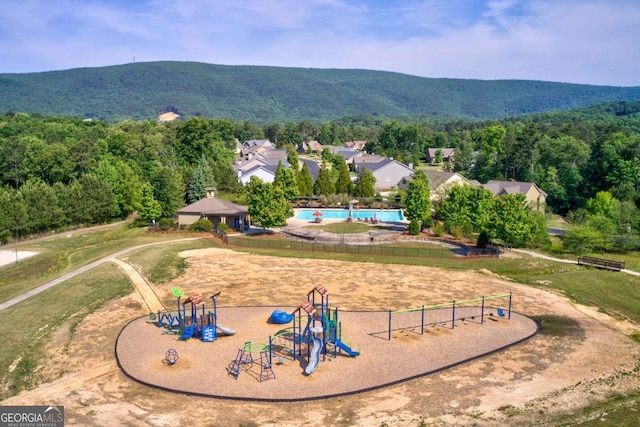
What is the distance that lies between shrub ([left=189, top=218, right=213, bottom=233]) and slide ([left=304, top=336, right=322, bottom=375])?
33.8 meters

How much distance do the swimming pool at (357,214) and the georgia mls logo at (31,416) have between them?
47.2 metres

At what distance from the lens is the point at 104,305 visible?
104 ft

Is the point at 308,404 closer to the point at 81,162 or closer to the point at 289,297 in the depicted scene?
the point at 289,297

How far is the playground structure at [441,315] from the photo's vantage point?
28.1 m

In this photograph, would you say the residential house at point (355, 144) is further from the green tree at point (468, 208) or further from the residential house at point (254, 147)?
the green tree at point (468, 208)

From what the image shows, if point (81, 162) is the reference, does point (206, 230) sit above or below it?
below

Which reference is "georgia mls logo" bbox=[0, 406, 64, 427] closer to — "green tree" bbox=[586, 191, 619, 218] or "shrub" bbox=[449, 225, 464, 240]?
"shrub" bbox=[449, 225, 464, 240]

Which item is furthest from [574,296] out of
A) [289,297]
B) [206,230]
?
[206,230]

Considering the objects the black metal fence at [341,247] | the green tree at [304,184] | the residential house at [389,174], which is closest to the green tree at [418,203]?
the black metal fence at [341,247]

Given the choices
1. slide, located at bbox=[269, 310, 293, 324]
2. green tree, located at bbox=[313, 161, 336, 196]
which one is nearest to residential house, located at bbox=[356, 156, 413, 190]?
green tree, located at bbox=[313, 161, 336, 196]

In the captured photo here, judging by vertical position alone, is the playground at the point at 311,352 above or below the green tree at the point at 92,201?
below

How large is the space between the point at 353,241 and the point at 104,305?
26728mm

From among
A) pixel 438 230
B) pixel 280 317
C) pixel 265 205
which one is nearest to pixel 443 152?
pixel 438 230

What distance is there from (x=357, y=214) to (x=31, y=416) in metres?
53.6
